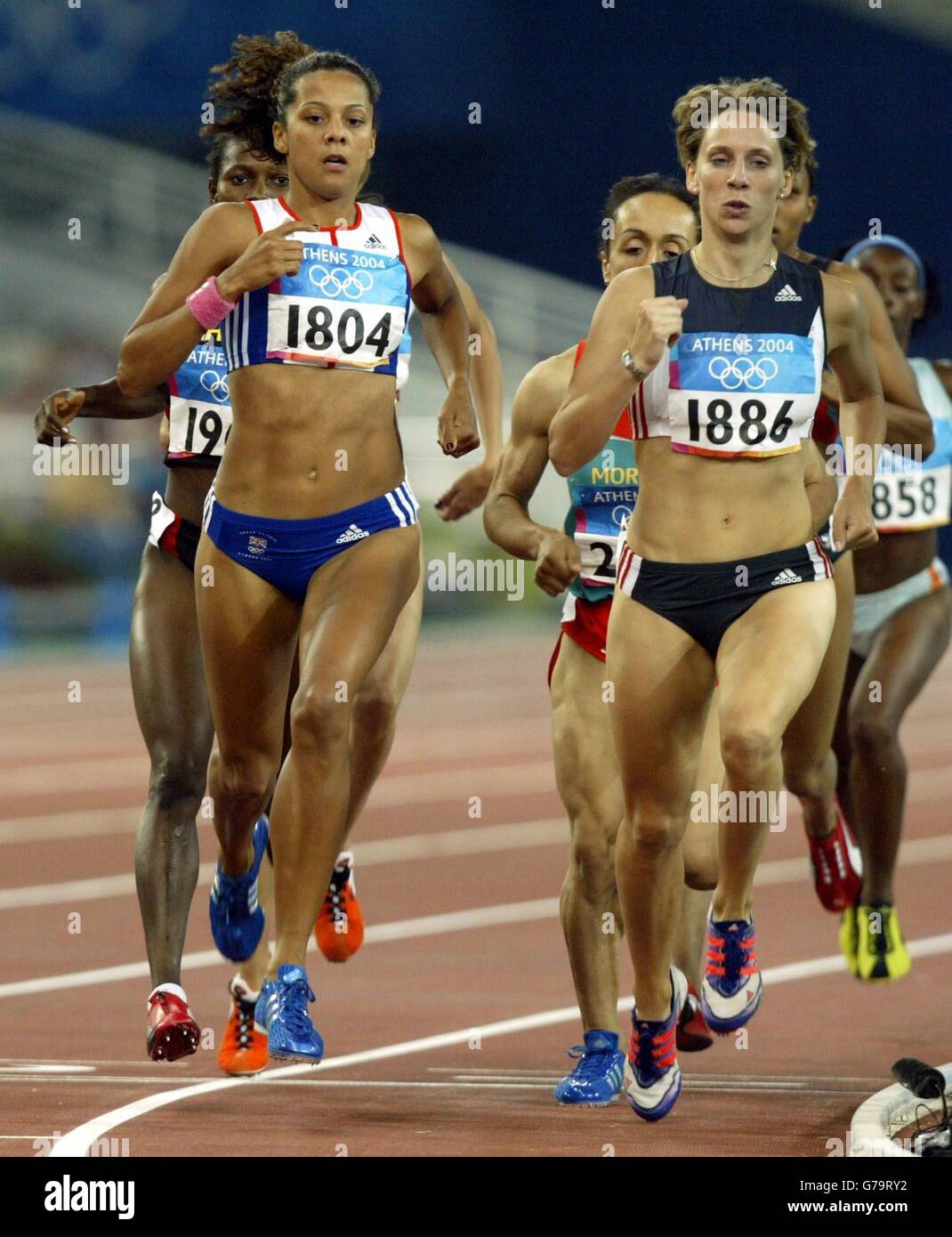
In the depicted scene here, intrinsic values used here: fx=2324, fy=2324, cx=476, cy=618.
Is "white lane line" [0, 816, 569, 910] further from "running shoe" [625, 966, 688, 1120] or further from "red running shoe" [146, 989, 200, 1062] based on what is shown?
"running shoe" [625, 966, 688, 1120]

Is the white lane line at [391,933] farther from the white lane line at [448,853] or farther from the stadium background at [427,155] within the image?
the stadium background at [427,155]

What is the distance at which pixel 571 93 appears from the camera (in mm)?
29188

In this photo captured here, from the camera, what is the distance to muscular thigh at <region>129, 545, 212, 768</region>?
7469 mm

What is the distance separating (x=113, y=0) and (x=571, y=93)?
582 centimetres

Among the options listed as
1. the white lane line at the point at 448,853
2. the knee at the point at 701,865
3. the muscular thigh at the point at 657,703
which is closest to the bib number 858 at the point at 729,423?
the muscular thigh at the point at 657,703

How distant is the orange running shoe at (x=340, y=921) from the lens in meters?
8.30

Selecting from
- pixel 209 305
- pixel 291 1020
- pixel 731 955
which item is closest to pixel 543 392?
pixel 209 305

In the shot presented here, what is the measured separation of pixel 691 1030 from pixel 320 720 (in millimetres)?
2183

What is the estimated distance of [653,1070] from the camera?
254 inches

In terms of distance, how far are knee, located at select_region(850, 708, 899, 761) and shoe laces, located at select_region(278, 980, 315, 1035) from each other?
3903 mm

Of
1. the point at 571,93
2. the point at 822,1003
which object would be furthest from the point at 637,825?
the point at 571,93

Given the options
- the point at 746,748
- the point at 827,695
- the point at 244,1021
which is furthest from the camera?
the point at 827,695

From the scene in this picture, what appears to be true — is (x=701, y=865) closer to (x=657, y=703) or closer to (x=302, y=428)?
(x=657, y=703)

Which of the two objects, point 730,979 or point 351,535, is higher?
point 351,535
